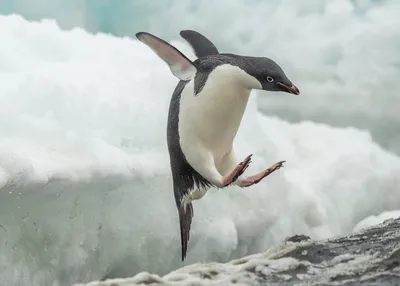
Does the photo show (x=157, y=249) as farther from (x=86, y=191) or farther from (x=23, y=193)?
(x=23, y=193)

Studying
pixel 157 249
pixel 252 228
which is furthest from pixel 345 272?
pixel 252 228

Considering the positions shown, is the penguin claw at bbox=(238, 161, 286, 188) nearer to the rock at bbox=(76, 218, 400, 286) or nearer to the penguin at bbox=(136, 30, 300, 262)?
Answer: the penguin at bbox=(136, 30, 300, 262)

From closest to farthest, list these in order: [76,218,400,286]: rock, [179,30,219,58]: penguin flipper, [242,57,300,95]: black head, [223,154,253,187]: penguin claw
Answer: [76,218,400,286]: rock, [223,154,253,187]: penguin claw, [242,57,300,95]: black head, [179,30,219,58]: penguin flipper

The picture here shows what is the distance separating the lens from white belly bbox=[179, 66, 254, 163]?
2545mm

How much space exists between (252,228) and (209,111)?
5.36 meters

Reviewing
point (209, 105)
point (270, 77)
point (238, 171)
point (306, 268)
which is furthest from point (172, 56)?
point (306, 268)

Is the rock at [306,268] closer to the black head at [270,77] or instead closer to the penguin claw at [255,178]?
the penguin claw at [255,178]

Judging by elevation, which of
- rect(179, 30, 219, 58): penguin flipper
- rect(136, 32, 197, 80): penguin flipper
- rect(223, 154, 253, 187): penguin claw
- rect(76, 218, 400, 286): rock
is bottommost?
rect(76, 218, 400, 286): rock

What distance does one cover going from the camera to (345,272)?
6.57ft

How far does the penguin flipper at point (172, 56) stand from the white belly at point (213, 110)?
2.3 inches

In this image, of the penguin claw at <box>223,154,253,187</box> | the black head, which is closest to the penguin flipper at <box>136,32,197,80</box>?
the black head

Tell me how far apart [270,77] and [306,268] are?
82 centimetres

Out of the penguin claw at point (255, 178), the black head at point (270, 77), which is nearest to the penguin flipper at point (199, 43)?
the black head at point (270, 77)

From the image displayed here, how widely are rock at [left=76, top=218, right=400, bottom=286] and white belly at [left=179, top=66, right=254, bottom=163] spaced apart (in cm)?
54
